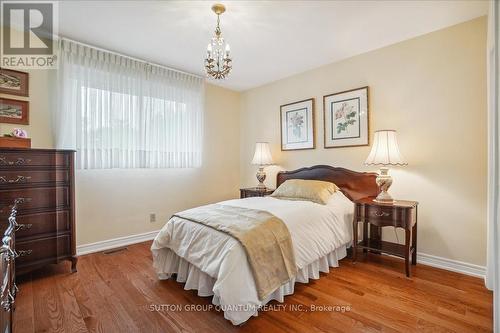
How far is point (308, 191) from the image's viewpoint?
2.86 metres

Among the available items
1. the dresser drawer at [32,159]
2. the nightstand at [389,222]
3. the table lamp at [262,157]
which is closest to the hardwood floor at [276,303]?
the nightstand at [389,222]

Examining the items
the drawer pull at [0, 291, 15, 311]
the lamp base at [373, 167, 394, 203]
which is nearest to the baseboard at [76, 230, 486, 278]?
the lamp base at [373, 167, 394, 203]

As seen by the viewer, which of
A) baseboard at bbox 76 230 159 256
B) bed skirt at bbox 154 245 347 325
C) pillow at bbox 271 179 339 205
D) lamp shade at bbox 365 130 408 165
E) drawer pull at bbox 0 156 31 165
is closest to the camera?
bed skirt at bbox 154 245 347 325

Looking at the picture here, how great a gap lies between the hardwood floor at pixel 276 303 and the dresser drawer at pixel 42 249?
0.72ft

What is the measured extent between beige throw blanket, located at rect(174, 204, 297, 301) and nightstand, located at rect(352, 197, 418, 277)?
3.54 ft

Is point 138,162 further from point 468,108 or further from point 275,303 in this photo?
point 468,108

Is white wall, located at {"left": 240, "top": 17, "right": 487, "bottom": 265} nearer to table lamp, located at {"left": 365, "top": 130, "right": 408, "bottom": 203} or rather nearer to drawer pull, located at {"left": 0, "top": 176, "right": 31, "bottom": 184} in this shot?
table lamp, located at {"left": 365, "top": 130, "right": 408, "bottom": 203}

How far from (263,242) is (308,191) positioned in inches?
49.4

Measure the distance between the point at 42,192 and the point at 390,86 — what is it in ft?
12.8

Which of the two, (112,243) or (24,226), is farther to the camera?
(112,243)

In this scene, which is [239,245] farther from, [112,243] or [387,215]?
[112,243]

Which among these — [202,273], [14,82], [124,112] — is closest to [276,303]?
[202,273]

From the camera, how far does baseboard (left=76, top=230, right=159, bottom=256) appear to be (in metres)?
2.90

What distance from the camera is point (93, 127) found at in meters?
2.92
